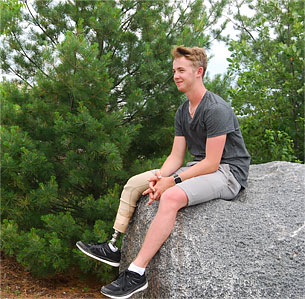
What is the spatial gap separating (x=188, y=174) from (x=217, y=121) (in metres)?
0.44

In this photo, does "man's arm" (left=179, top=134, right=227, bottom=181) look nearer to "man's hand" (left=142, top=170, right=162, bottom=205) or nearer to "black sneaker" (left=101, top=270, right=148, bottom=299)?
"man's hand" (left=142, top=170, right=162, bottom=205)

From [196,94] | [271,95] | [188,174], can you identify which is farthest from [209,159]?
[271,95]

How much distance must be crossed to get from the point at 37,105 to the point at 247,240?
281 cm

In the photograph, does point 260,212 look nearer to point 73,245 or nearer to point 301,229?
point 301,229

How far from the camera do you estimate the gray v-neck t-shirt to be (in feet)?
9.21

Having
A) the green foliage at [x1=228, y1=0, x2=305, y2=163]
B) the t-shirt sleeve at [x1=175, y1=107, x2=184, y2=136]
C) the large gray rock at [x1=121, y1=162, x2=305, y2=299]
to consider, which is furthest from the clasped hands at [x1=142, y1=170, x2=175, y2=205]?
the green foliage at [x1=228, y1=0, x2=305, y2=163]

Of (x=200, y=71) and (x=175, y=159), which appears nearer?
(x=200, y=71)

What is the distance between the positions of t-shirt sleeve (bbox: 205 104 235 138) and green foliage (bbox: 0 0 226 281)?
138cm

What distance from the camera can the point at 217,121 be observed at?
9.17 ft

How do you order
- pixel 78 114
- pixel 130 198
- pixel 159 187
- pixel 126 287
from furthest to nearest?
pixel 78 114 < pixel 130 198 < pixel 159 187 < pixel 126 287

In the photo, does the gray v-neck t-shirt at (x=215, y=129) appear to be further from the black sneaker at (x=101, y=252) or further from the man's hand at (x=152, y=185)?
the black sneaker at (x=101, y=252)

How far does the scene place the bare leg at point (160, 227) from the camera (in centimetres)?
253

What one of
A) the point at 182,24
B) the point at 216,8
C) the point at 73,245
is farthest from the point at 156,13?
the point at 73,245

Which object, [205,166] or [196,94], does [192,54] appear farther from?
[205,166]
